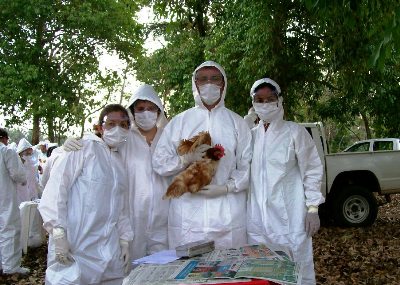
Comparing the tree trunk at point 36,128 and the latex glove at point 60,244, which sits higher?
the tree trunk at point 36,128

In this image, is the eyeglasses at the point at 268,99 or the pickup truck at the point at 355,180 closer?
the eyeglasses at the point at 268,99

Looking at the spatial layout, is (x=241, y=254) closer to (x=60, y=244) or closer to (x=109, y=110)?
(x=60, y=244)

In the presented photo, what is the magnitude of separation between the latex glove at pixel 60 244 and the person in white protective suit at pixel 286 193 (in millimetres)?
1400

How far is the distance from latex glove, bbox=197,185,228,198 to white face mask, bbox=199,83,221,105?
0.75 m

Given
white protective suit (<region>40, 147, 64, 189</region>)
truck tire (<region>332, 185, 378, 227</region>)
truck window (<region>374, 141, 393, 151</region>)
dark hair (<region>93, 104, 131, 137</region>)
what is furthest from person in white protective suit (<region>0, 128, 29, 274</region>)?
truck window (<region>374, 141, 393, 151</region>)

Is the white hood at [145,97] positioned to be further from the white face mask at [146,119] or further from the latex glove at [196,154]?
the latex glove at [196,154]

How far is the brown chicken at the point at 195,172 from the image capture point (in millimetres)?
3715

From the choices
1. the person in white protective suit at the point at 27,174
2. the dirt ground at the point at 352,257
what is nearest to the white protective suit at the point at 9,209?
the dirt ground at the point at 352,257

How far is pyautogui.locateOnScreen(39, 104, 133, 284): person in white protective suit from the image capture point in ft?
11.6

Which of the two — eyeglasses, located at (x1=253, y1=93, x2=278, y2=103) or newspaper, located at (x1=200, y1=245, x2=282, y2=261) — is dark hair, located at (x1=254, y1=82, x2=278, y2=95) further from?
newspaper, located at (x1=200, y1=245, x2=282, y2=261)

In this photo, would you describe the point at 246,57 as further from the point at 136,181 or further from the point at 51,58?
the point at 51,58

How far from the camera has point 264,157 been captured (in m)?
4.13

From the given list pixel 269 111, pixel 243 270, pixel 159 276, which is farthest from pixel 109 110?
pixel 243 270

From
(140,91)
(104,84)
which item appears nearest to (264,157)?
(140,91)
